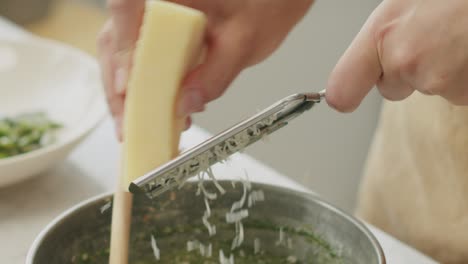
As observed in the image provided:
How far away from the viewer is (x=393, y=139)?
1.21m

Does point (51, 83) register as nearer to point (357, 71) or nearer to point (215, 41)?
point (215, 41)

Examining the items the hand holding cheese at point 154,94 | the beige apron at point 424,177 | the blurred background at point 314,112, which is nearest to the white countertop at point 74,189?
the beige apron at point 424,177

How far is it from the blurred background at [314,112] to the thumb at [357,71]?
1.26 meters

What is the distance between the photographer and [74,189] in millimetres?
1145

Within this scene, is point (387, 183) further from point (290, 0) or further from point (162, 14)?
point (162, 14)

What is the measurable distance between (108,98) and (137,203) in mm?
171

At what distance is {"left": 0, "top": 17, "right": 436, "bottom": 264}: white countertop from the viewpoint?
100 centimetres

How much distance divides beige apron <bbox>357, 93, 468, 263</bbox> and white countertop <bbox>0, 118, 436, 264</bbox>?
11 centimetres

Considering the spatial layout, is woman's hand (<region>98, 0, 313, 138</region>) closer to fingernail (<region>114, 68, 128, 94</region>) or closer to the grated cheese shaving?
fingernail (<region>114, 68, 128, 94</region>)

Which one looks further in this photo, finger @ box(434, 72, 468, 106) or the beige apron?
the beige apron

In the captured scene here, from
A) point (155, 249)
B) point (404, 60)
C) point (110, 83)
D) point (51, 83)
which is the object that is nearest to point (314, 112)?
point (51, 83)

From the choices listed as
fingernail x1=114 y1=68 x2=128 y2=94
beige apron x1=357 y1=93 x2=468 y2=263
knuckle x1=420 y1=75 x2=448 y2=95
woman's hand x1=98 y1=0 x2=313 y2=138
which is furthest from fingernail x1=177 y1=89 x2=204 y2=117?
beige apron x1=357 y1=93 x2=468 y2=263

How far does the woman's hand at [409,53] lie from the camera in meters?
0.70

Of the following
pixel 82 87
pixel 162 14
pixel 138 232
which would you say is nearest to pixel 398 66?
pixel 162 14
